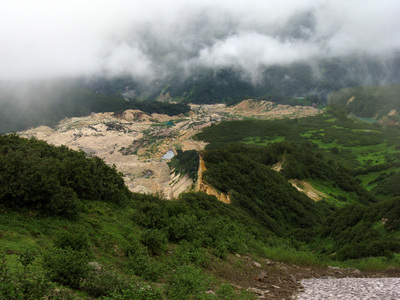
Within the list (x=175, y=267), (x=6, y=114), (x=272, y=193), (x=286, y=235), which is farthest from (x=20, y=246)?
(x=6, y=114)

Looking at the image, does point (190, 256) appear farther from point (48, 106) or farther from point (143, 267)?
point (48, 106)

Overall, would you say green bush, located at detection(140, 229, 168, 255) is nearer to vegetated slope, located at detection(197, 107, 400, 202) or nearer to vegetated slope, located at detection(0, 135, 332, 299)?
vegetated slope, located at detection(0, 135, 332, 299)

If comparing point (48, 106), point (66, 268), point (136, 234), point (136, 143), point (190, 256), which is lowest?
point (136, 143)

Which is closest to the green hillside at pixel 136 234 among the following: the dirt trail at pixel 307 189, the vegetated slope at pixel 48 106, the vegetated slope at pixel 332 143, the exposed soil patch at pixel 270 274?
the exposed soil patch at pixel 270 274

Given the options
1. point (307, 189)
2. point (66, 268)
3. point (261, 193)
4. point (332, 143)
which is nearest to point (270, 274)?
point (66, 268)

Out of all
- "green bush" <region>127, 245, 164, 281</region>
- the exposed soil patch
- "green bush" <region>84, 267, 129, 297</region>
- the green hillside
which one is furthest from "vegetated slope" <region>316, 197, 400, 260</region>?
"green bush" <region>84, 267, 129, 297</region>
